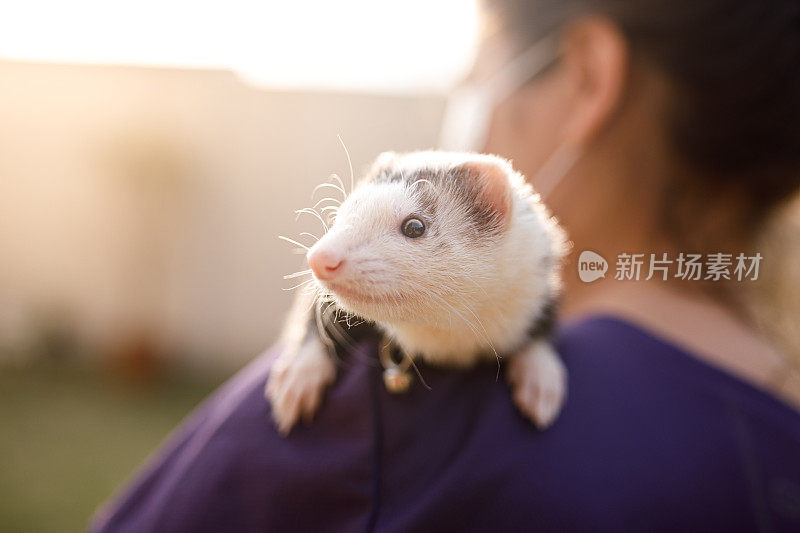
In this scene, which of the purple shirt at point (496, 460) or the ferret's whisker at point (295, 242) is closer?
the ferret's whisker at point (295, 242)

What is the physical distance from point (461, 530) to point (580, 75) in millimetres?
505

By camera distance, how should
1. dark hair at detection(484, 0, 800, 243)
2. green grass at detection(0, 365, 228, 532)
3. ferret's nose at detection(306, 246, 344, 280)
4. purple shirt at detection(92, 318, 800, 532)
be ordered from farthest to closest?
green grass at detection(0, 365, 228, 532), dark hair at detection(484, 0, 800, 243), purple shirt at detection(92, 318, 800, 532), ferret's nose at detection(306, 246, 344, 280)

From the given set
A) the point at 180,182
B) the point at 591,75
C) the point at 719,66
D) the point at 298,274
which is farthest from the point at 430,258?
the point at 180,182

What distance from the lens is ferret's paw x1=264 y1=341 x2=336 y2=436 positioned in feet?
2.11

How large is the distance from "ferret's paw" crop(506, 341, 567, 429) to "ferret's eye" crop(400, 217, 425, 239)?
9.0 inches

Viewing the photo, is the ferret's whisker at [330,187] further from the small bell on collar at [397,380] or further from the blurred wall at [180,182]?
the small bell on collar at [397,380]

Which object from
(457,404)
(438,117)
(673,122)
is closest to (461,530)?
(457,404)

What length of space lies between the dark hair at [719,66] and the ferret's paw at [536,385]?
11.4 inches

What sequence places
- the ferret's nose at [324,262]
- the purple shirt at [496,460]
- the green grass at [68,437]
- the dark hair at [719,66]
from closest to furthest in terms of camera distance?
the ferret's nose at [324,262], the purple shirt at [496,460], the dark hair at [719,66], the green grass at [68,437]

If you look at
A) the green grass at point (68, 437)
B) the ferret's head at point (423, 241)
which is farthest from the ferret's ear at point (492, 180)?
the green grass at point (68, 437)

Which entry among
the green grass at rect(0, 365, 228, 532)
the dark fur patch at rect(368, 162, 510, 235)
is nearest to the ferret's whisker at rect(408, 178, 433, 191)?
the dark fur patch at rect(368, 162, 510, 235)

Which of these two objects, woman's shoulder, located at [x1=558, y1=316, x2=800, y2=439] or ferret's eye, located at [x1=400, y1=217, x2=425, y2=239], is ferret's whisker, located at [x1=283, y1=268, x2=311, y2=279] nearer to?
ferret's eye, located at [x1=400, y1=217, x2=425, y2=239]

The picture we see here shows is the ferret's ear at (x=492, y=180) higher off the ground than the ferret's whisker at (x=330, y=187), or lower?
higher

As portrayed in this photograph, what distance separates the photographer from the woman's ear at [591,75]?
0.65 meters
